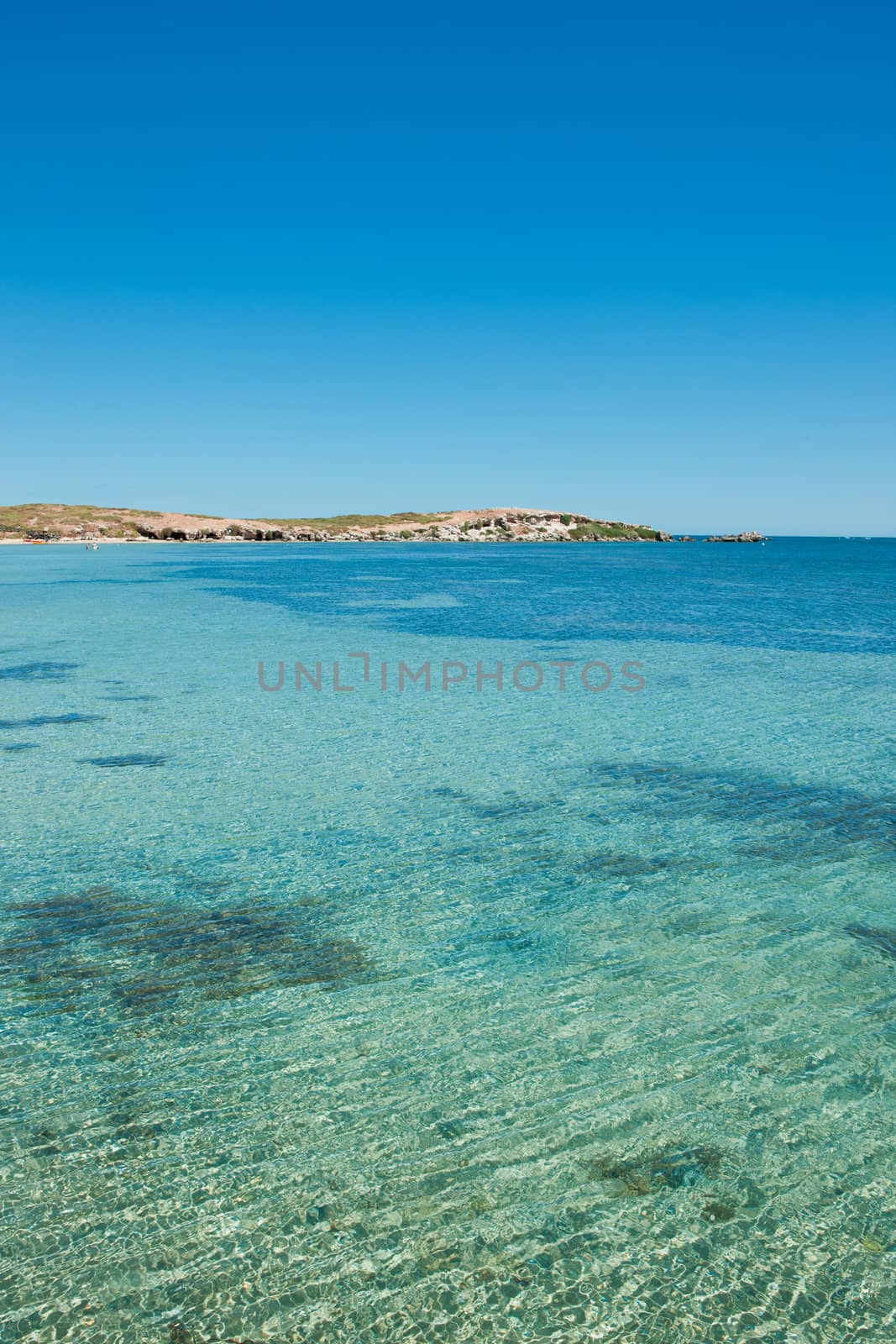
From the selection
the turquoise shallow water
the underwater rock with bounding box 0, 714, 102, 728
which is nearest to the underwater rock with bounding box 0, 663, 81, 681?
the underwater rock with bounding box 0, 714, 102, 728

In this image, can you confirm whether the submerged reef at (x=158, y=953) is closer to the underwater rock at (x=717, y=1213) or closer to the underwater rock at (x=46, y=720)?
the underwater rock at (x=717, y=1213)

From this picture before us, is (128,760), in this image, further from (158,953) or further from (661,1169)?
(661,1169)

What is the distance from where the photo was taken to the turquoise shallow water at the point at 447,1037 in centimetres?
550

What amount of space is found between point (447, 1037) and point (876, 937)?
5738mm

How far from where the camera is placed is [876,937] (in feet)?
33.6

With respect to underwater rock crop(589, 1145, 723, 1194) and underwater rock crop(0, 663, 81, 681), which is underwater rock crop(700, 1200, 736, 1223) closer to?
underwater rock crop(589, 1145, 723, 1194)

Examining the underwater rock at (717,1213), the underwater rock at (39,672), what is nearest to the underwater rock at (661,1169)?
the underwater rock at (717,1213)

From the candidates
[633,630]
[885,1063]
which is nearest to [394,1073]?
[885,1063]

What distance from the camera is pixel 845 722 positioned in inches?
890

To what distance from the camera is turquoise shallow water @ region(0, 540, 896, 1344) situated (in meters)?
5.50

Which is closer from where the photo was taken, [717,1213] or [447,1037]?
[717,1213]

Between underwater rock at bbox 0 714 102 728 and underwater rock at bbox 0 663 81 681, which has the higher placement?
underwater rock at bbox 0 663 81 681

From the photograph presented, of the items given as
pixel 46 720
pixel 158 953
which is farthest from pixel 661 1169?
pixel 46 720

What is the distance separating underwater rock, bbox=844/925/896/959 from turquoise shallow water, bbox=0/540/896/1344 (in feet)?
0.19
